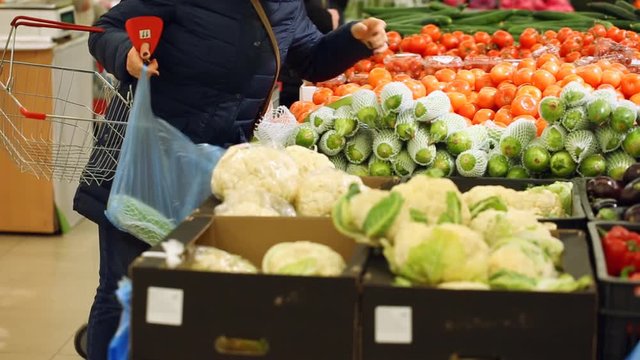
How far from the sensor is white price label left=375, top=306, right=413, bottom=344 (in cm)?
166

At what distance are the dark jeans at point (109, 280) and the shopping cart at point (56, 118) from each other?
0.62 feet

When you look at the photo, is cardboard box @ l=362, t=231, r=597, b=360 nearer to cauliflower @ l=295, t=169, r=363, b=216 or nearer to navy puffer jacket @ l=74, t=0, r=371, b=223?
cauliflower @ l=295, t=169, r=363, b=216

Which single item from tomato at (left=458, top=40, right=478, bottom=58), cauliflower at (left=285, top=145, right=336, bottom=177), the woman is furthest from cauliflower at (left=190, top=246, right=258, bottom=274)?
tomato at (left=458, top=40, right=478, bottom=58)

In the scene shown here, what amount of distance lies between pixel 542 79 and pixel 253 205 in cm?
184

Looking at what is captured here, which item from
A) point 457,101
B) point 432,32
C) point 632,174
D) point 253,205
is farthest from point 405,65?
point 253,205

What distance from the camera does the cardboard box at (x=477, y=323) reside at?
163cm

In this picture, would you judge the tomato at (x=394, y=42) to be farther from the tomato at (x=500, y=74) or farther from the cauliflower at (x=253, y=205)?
the cauliflower at (x=253, y=205)

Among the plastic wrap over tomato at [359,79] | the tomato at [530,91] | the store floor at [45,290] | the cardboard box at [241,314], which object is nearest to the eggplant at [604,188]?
the cardboard box at [241,314]

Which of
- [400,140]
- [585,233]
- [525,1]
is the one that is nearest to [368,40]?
[400,140]

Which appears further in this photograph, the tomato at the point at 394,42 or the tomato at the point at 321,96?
the tomato at the point at 394,42

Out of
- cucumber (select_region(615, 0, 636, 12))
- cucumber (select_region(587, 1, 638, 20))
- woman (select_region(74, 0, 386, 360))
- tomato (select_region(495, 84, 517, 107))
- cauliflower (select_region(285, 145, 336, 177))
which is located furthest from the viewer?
cucumber (select_region(615, 0, 636, 12))

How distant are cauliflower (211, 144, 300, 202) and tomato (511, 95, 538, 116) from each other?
1273 millimetres

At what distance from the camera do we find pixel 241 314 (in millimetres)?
1712

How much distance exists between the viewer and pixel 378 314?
5.48 feet
